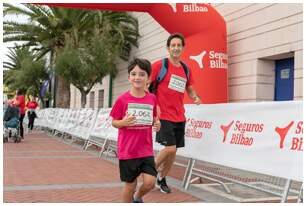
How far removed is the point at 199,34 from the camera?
10469 mm

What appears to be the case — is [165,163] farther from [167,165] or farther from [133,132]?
[133,132]

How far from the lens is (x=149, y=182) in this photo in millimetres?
4402

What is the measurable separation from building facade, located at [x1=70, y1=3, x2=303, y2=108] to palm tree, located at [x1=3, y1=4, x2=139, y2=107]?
785 centimetres

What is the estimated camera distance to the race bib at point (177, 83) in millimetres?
5922

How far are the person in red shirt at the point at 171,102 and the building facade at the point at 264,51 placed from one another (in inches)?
176

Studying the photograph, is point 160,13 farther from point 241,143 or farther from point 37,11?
point 37,11

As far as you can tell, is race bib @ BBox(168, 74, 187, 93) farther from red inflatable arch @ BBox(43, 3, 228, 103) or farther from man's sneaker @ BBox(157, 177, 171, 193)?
red inflatable arch @ BBox(43, 3, 228, 103)

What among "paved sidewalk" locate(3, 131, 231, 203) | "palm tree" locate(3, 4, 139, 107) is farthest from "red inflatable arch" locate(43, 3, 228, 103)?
"palm tree" locate(3, 4, 139, 107)

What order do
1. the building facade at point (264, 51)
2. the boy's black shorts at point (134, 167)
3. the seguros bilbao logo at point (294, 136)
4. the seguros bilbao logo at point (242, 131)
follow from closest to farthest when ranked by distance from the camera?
the boy's black shorts at point (134, 167)
the seguros bilbao logo at point (294, 136)
the seguros bilbao logo at point (242, 131)
the building facade at point (264, 51)

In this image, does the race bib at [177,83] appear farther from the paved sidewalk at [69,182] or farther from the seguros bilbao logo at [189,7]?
the seguros bilbao logo at [189,7]

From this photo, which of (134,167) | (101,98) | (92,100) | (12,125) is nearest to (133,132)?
(134,167)

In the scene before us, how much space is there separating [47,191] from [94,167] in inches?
104

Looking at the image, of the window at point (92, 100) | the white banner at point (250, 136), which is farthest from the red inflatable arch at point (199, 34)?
the window at point (92, 100)

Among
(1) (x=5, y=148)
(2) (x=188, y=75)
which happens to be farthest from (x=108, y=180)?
(1) (x=5, y=148)
